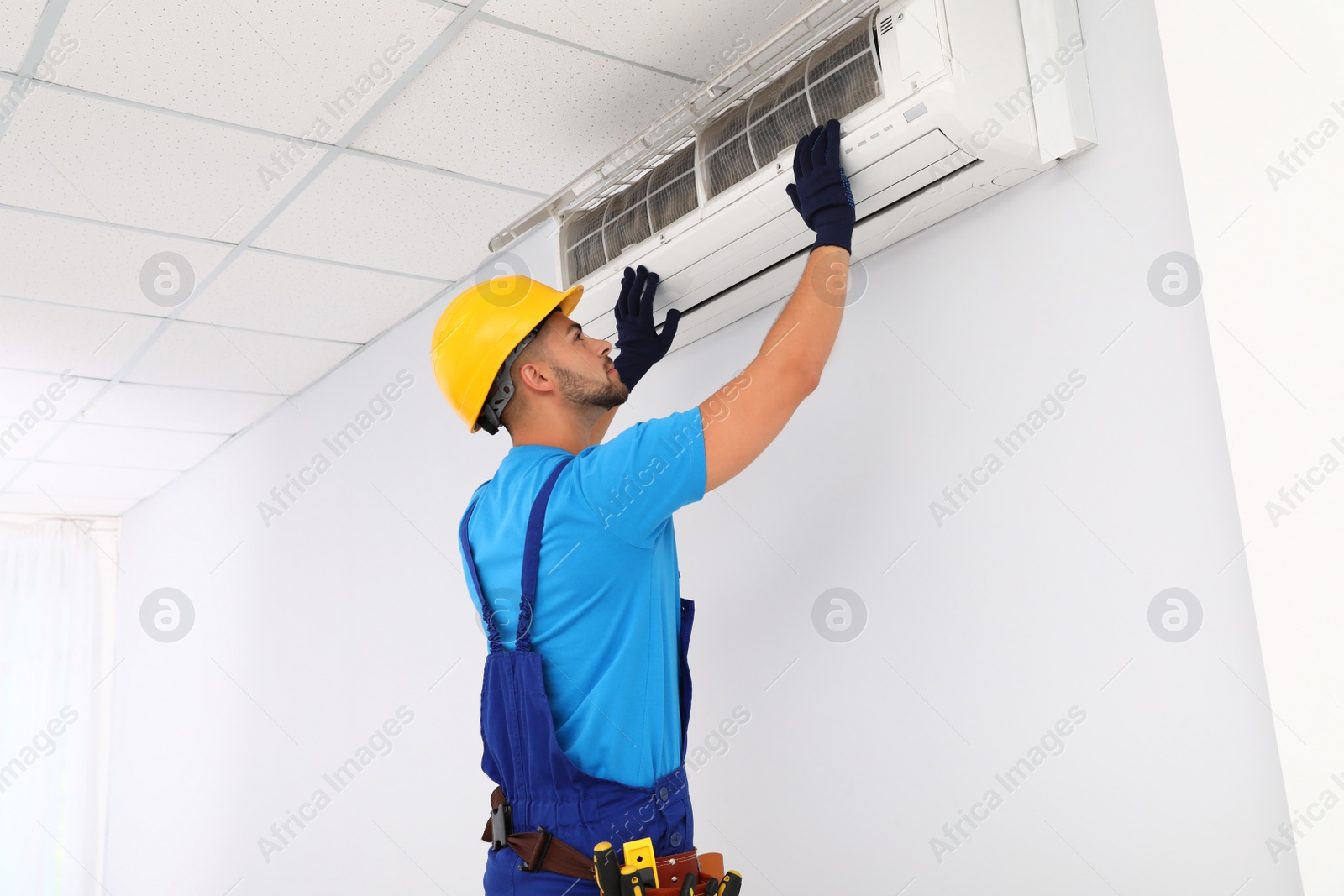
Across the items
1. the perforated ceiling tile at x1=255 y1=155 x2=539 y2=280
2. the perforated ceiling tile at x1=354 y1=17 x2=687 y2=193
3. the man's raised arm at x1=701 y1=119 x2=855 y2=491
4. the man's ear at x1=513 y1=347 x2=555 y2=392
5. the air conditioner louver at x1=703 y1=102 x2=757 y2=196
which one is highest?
the perforated ceiling tile at x1=255 y1=155 x2=539 y2=280

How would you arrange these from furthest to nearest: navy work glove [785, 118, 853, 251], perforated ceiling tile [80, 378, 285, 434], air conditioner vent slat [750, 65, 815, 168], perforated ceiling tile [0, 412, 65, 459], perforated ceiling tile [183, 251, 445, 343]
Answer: perforated ceiling tile [0, 412, 65, 459] < perforated ceiling tile [80, 378, 285, 434] < perforated ceiling tile [183, 251, 445, 343] < air conditioner vent slat [750, 65, 815, 168] < navy work glove [785, 118, 853, 251]

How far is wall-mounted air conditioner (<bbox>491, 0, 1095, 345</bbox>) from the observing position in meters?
1.40

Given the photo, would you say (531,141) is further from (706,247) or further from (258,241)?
(258,241)

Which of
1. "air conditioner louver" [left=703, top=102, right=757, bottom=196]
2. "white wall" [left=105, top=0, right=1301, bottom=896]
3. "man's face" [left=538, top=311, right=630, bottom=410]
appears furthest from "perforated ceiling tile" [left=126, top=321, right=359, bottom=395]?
"air conditioner louver" [left=703, top=102, right=757, bottom=196]

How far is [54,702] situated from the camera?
579cm

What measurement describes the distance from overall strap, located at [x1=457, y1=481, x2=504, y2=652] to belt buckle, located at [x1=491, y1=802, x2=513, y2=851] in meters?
0.24

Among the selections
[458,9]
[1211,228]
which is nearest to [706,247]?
[458,9]

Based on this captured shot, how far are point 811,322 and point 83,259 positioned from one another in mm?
2317

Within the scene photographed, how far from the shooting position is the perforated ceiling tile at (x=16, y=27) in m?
1.71

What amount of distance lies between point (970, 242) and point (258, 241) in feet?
6.49

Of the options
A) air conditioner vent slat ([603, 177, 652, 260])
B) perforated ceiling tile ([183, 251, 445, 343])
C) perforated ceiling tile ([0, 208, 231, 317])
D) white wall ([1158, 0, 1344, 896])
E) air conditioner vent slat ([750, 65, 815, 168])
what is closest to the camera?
white wall ([1158, 0, 1344, 896])

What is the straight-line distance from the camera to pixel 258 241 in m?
2.71

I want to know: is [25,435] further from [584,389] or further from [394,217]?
[584,389]

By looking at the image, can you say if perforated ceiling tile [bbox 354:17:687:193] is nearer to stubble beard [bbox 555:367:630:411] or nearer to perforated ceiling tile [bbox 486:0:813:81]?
perforated ceiling tile [bbox 486:0:813:81]
